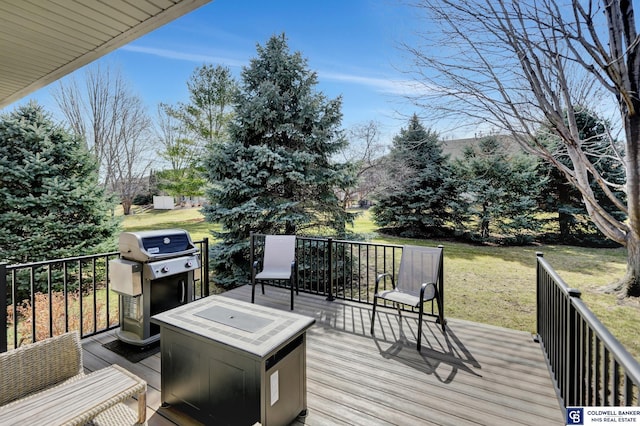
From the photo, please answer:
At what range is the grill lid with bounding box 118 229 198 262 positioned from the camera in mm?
2840

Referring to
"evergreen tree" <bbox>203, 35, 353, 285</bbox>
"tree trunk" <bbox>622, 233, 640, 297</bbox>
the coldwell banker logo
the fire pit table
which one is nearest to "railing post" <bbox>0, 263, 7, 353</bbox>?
the fire pit table

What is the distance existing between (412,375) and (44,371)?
8.31 ft

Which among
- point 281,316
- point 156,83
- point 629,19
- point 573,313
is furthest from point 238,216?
point 156,83

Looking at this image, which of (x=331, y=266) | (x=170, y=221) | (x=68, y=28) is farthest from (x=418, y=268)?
(x=170, y=221)

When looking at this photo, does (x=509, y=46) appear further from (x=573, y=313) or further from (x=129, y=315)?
(x=129, y=315)

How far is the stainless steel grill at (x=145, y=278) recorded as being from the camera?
282 cm

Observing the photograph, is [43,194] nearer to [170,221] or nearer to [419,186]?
[170,221]

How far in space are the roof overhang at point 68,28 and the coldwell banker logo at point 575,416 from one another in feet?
11.2

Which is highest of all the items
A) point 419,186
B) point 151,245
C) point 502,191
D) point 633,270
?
point 419,186

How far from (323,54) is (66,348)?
6.97 meters

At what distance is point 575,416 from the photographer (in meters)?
1.58

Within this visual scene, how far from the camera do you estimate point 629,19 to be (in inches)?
141

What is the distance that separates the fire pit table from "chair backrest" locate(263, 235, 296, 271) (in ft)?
7.08

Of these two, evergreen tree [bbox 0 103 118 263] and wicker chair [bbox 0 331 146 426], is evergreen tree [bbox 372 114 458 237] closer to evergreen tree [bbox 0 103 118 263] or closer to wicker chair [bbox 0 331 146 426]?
evergreen tree [bbox 0 103 118 263]
